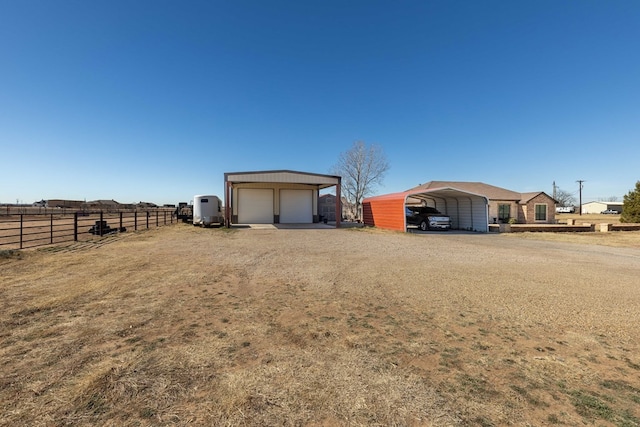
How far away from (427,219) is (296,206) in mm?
10700

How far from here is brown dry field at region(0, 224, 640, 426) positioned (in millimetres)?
2150

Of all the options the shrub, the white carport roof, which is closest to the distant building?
the shrub

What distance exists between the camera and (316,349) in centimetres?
308

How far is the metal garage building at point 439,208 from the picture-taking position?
1871 centimetres

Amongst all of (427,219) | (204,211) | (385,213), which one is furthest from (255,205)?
(427,219)

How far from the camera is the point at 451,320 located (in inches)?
153

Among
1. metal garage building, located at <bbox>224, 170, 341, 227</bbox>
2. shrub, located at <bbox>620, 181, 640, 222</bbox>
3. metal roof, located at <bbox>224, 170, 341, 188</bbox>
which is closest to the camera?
metal roof, located at <bbox>224, 170, 341, 188</bbox>

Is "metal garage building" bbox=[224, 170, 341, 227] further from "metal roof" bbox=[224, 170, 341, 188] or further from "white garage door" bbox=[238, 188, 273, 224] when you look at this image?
"metal roof" bbox=[224, 170, 341, 188]

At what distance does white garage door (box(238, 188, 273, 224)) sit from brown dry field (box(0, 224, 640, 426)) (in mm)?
17515

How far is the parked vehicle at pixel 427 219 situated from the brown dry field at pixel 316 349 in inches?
503

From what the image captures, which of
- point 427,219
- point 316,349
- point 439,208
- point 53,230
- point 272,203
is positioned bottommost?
point 316,349

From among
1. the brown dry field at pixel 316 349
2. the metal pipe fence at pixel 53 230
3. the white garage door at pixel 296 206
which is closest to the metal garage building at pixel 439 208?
the white garage door at pixel 296 206

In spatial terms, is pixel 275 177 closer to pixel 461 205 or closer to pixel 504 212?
pixel 461 205

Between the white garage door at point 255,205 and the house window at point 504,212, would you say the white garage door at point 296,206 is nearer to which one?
the white garage door at point 255,205
